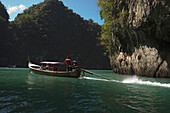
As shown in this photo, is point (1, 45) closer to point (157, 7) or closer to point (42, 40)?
point (42, 40)

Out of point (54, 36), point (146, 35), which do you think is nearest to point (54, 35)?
point (54, 36)

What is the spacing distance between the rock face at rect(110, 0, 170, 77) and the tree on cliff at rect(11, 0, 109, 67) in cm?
5299

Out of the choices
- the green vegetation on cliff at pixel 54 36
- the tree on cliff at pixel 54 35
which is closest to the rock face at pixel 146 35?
the tree on cliff at pixel 54 35

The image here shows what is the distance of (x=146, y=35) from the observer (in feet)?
65.0

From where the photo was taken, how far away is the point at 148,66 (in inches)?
787

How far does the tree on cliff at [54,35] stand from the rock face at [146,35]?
53.0 meters

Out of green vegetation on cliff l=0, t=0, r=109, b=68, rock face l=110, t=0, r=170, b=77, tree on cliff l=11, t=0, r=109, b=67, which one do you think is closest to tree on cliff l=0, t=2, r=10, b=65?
green vegetation on cliff l=0, t=0, r=109, b=68

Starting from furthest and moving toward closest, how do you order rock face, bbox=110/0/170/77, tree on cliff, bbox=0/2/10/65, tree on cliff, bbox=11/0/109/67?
tree on cliff, bbox=11/0/109/67
tree on cliff, bbox=0/2/10/65
rock face, bbox=110/0/170/77

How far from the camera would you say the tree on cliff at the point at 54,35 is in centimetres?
7330

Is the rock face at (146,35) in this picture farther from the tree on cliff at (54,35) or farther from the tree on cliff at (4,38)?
the tree on cliff at (4,38)

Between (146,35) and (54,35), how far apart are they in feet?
226

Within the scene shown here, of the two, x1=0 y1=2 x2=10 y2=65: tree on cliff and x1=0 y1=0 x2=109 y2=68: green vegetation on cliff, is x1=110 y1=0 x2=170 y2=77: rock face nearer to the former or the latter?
x1=0 y1=2 x2=10 y2=65: tree on cliff

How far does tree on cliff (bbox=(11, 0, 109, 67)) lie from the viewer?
240 ft

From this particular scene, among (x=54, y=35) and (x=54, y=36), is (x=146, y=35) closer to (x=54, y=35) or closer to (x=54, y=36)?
(x=54, y=36)
